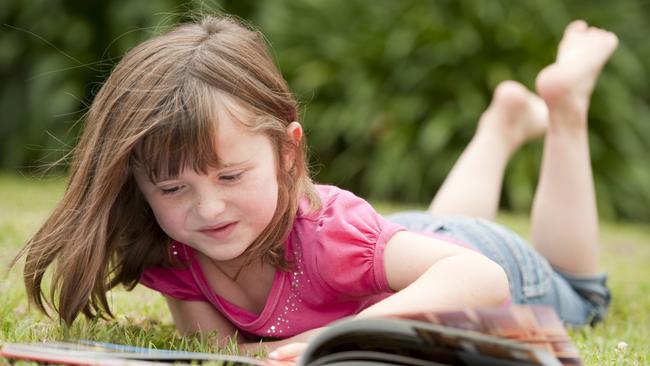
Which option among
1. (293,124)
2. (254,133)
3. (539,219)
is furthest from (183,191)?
(539,219)

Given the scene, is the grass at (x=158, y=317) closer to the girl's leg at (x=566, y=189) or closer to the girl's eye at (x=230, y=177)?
the girl's leg at (x=566, y=189)

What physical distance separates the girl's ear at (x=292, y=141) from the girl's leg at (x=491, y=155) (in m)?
1.38

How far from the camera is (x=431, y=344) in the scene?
1.61m

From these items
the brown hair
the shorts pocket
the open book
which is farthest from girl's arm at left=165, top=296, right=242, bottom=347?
the shorts pocket

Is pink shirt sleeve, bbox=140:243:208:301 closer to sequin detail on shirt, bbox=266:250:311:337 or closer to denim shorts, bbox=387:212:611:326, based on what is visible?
sequin detail on shirt, bbox=266:250:311:337

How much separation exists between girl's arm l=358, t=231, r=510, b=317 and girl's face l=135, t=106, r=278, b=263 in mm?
337

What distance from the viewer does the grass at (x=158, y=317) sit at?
→ 2270mm

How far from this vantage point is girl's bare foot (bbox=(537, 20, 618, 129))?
11.0 ft

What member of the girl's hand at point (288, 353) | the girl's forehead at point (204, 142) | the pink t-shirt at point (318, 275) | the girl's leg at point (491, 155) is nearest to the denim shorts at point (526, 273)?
the girl's leg at point (491, 155)

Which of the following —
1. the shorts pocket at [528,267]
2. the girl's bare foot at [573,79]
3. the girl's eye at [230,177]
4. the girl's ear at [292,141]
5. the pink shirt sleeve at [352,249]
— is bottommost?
the shorts pocket at [528,267]

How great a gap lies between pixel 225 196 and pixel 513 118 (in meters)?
2.21

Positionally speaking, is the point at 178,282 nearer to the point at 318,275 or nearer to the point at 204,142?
the point at 318,275

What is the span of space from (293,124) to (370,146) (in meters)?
5.10

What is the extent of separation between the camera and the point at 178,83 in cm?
213
